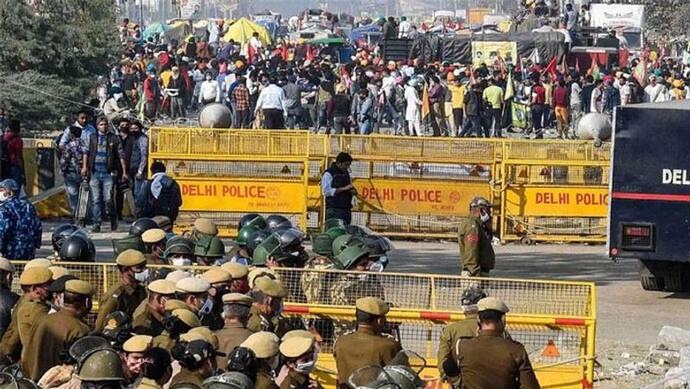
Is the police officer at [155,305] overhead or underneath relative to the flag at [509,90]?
underneath

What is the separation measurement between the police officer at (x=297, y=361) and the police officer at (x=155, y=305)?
1669 millimetres

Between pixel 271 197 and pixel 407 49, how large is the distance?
34.1 metres

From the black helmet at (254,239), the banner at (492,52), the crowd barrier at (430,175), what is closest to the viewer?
the black helmet at (254,239)

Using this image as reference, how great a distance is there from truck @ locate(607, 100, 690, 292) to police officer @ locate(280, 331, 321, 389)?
10.1 metres

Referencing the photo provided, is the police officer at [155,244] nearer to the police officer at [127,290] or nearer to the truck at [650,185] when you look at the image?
the police officer at [127,290]

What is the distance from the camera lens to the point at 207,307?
A: 40.2 ft

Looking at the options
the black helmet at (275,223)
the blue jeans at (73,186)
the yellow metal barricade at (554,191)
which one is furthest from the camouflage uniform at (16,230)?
the yellow metal barricade at (554,191)

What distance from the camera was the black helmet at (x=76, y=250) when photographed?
14.6m

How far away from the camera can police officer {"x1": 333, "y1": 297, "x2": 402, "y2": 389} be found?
36.3ft

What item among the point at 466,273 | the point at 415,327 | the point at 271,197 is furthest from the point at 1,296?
the point at 271,197

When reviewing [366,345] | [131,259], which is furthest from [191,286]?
[366,345]

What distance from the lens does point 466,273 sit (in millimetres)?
17234

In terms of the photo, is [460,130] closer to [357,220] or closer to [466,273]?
[357,220]

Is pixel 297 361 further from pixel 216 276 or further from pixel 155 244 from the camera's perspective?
pixel 155 244
